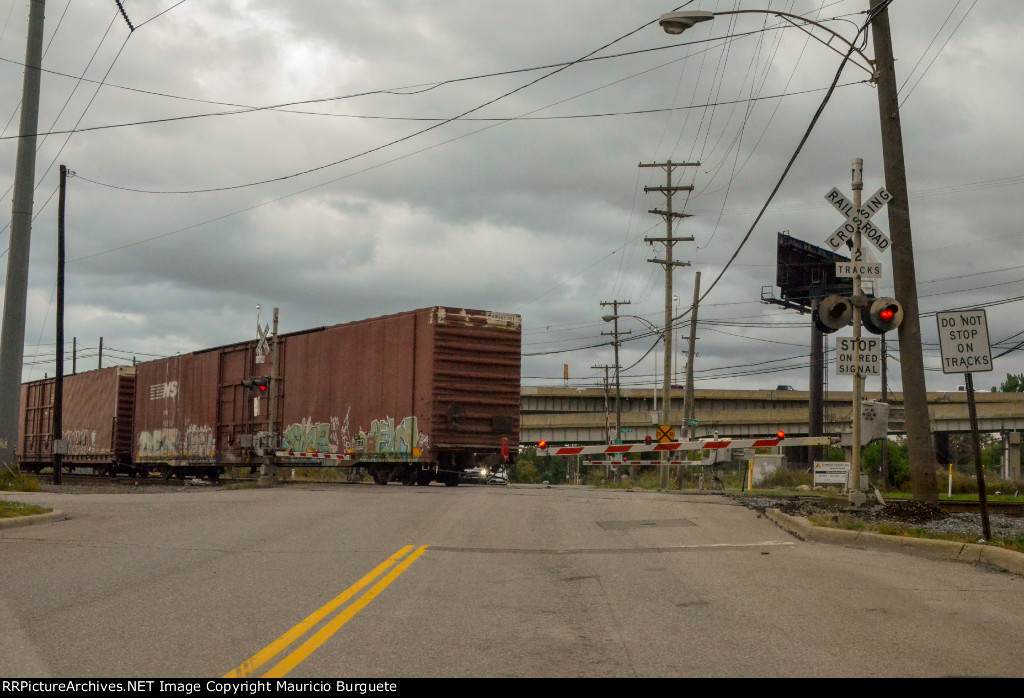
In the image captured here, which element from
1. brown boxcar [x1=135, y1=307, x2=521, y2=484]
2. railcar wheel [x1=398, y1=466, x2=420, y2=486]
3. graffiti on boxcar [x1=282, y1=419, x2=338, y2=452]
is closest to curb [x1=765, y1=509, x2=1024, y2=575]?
brown boxcar [x1=135, y1=307, x2=521, y2=484]

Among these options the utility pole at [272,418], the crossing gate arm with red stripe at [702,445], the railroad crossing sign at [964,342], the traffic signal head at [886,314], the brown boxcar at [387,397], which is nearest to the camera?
the railroad crossing sign at [964,342]

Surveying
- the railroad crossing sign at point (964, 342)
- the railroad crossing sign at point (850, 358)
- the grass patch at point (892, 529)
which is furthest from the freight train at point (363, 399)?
the railroad crossing sign at point (964, 342)

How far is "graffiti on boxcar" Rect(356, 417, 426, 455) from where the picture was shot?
2473 cm

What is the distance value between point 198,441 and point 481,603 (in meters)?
26.3

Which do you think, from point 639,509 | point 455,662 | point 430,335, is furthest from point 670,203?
point 455,662

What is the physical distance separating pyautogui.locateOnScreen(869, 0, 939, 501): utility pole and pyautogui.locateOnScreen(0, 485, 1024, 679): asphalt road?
294cm

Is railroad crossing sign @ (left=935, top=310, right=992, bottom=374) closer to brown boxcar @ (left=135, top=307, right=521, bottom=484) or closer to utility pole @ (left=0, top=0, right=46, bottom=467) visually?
brown boxcar @ (left=135, top=307, right=521, bottom=484)

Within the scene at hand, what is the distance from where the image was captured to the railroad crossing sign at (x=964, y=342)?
11.0 metres

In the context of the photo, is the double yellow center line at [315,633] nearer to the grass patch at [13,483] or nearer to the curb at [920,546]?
the curb at [920,546]

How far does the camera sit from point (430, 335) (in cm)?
2458

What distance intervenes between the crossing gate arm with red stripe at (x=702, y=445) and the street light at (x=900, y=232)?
6956 mm

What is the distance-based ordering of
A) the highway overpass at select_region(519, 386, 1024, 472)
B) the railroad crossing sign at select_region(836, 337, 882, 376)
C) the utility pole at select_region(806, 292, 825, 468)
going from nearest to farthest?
the railroad crossing sign at select_region(836, 337, 882, 376)
the utility pole at select_region(806, 292, 825, 468)
the highway overpass at select_region(519, 386, 1024, 472)

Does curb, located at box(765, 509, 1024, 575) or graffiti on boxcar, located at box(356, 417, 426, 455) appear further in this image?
graffiti on boxcar, located at box(356, 417, 426, 455)

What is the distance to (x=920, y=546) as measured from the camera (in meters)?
11.3
